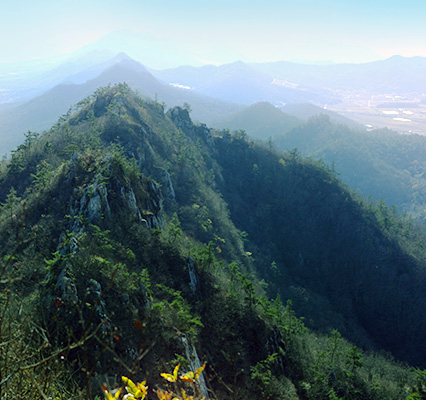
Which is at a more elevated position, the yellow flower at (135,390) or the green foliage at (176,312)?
the yellow flower at (135,390)

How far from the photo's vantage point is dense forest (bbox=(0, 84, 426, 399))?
51.2ft

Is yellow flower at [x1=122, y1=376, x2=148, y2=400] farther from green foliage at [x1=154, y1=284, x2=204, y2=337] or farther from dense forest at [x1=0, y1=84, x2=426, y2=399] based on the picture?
green foliage at [x1=154, y1=284, x2=204, y2=337]

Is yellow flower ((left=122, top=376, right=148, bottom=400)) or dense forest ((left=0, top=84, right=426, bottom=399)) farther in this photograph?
dense forest ((left=0, top=84, right=426, bottom=399))

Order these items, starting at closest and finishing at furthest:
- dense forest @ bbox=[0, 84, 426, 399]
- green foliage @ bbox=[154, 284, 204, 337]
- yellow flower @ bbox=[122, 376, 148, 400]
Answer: yellow flower @ bbox=[122, 376, 148, 400], dense forest @ bbox=[0, 84, 426, 399], green foliage @ bbox=[154, 284, 204, 337]

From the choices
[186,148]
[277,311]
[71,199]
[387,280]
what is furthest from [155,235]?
[387,280]

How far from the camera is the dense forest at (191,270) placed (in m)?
15.6

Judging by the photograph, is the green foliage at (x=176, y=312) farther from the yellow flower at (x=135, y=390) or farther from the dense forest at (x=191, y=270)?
the yellow flower at (x=135, y=390)

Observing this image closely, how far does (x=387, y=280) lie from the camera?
79.8 meters

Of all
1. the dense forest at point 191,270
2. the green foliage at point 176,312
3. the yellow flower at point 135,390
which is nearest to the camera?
the yellow flower at point 135,390

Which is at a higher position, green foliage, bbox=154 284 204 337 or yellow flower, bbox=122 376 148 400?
yellow flower, bbox=122 376 148 400

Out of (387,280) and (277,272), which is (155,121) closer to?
(277,272)

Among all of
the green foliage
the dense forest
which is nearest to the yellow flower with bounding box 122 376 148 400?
the dense forest

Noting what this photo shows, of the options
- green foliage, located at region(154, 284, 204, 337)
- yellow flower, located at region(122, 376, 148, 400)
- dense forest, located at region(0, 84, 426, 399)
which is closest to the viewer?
yellow flower, located at region(122, 376, 148, 400)

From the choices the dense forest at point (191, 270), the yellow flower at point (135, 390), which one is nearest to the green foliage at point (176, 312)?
the dense forest at point (191, 270)
